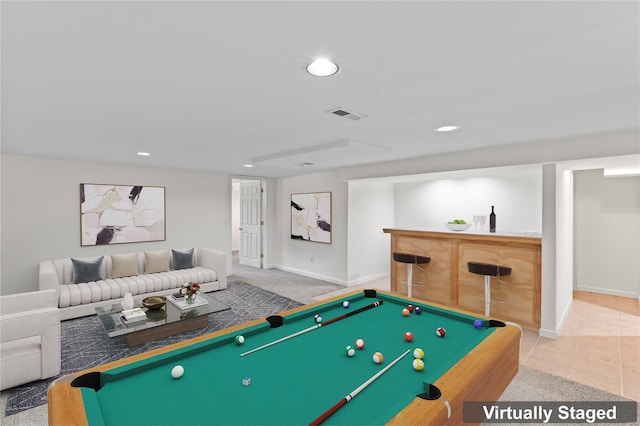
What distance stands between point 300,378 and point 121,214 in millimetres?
5259

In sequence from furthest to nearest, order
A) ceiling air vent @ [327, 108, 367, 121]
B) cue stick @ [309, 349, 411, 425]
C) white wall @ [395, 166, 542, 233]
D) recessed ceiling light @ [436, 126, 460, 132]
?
white wall @ [395, 166, 542, 233]
recessed ceiling light @ [436, 126, 460, 132]
ceiling air vent @ [327, 108, 367, 121]
cue stick @ [309, 349, 411, 425]

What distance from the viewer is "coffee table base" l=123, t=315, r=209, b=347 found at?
331 cm

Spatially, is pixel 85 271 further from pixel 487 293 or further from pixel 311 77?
pixel 487 293

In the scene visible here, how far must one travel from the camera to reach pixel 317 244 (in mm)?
6648

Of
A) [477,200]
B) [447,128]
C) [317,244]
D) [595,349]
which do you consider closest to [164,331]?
[317,244]

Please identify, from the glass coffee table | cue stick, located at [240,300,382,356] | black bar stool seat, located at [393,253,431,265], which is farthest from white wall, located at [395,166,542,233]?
the glass coffee table

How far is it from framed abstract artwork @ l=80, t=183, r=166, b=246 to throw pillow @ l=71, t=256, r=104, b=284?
63 cm

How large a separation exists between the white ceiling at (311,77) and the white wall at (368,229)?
2.97m

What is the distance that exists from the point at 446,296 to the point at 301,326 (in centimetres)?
324

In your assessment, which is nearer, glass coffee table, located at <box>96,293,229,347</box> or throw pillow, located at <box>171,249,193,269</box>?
glass coffee table, located at <box>96,293,229,347</box>

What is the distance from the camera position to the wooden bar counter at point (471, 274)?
384 centimetres

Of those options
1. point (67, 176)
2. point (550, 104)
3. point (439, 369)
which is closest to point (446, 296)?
point (550, 104)

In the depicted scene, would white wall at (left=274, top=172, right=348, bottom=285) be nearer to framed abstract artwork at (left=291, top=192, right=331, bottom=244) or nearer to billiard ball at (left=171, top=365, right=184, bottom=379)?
framed abstract artwork at (left=291, top=192, right=331, bottom=244)

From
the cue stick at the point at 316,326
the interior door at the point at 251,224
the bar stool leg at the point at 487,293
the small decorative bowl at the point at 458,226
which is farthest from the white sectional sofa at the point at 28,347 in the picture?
the interior door at the point at 251,224
